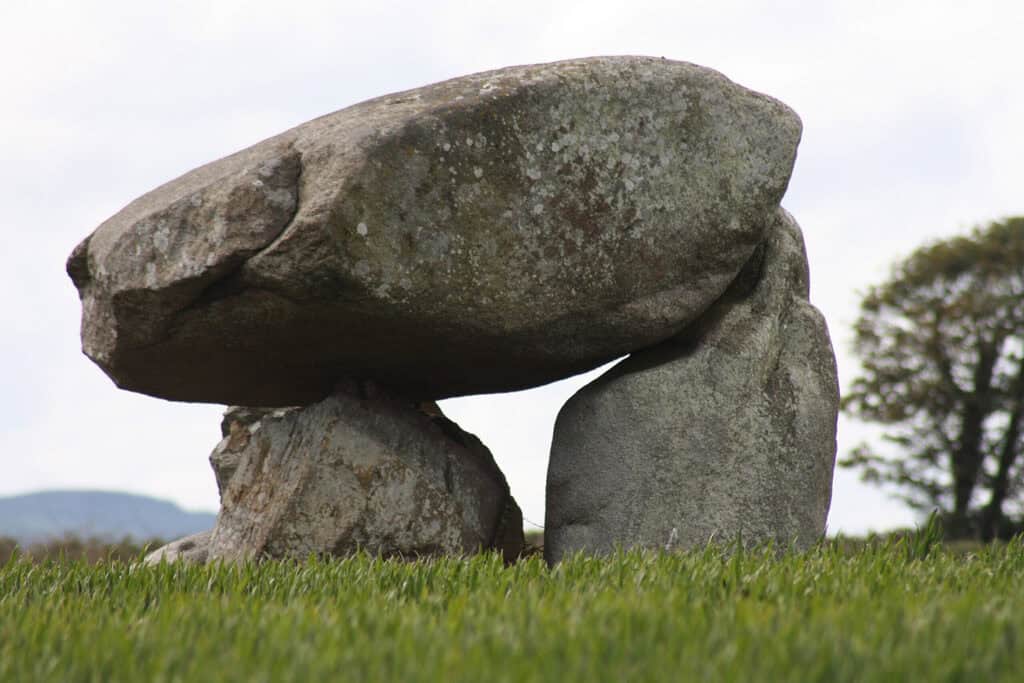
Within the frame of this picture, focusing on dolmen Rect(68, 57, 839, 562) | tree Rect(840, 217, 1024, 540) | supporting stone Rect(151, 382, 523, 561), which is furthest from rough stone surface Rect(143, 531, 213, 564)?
tree Rect(840, 217, 1024, 540)

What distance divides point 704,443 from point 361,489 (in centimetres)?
233

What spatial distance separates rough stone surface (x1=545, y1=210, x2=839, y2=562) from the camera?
7.75 m

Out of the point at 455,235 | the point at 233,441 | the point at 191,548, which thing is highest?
the point at 455,235

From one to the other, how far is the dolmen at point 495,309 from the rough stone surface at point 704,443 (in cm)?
2

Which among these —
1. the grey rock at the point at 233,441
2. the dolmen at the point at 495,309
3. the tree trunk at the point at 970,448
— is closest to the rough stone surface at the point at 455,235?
the dolmen at the point at 495,309

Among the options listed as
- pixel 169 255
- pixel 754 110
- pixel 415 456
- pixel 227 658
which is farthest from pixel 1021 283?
pixel 227 658

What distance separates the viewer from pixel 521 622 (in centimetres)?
462

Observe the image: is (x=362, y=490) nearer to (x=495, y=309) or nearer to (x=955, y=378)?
(x=495, y=309)

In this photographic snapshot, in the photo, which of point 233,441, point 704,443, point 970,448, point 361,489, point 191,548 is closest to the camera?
→ point 361,489

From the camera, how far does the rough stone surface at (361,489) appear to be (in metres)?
7.56

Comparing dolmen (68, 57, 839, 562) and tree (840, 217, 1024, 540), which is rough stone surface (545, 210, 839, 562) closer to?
dolmen (68, 57, 839, 562)

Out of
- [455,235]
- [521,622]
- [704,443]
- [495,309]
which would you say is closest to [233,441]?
[495,309]

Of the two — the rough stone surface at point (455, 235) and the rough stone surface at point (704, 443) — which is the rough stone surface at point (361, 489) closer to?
the rough stone surface at point (455, 235)

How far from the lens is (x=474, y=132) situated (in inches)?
280
